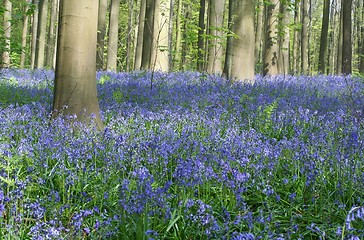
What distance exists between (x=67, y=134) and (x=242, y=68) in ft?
23.0

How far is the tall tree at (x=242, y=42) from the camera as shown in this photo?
1097 cm

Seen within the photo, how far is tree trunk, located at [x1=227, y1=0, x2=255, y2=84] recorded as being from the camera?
11.0 metres

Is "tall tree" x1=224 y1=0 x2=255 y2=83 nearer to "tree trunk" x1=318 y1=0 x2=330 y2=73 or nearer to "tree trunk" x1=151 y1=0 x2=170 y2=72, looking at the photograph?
"tree trunk" x1=151 y1=0 x2=170 y2=72

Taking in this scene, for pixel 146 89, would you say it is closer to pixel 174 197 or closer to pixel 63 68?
pixel 63 68

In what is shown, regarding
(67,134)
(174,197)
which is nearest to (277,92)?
(67,134)

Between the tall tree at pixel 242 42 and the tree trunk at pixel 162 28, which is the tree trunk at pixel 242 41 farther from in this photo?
the tree trunk at pixel 162 28

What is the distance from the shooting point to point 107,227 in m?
2.83

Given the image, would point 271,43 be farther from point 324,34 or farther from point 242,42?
point 324,34

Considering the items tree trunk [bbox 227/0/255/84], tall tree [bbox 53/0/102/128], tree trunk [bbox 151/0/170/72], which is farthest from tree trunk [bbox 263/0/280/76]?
tall tree [bbox 53/0/102/128]

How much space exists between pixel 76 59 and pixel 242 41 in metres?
6.16

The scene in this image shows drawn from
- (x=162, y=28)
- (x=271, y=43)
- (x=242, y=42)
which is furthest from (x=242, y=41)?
(x=271, y=43)

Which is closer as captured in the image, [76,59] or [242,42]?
[76,59]

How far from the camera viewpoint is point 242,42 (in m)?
11.1

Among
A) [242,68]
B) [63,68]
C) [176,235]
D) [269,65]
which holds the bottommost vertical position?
[176,235]
